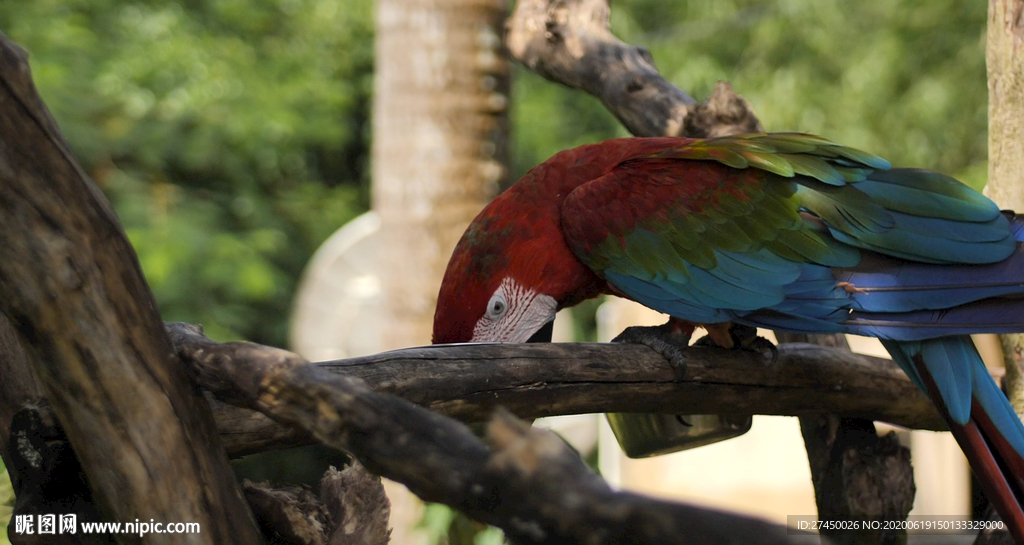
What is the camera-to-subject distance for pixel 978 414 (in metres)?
1.23

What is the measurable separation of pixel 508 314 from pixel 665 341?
25 centimetres

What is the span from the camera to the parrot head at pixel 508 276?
4.49ft

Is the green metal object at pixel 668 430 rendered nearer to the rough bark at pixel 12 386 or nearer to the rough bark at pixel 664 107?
the rough bark at pixel 664 107

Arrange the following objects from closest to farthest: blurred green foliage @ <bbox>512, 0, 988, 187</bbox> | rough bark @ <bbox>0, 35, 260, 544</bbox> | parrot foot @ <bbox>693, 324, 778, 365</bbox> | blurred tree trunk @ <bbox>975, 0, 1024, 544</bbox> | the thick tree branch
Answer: rough bark @ <bbox>0, 35, 260, 544</bbox>
parrot foot @ <bbox>693, 324, 778, 365</bbox>
blurred tree trunk @ <bbox>975, 0, 1024, 544</bbox>
the thick tree branch
blurred green foliage @ <bbox>512, 0, 988, 187</bbox>

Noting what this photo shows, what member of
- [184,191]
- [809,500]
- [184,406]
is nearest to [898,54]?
[809,500]

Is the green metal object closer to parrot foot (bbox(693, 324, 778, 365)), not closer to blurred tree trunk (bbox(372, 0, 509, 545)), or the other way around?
parrot foot (bbox(693, 324, 778, 365))

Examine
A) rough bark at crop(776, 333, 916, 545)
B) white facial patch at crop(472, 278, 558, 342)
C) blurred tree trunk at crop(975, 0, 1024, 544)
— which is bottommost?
rough bark at crop(776, 333, 916, 545)

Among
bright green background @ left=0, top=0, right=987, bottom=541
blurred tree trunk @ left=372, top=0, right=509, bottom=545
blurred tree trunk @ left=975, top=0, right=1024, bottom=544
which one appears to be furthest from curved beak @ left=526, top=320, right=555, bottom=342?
bright green background @ left=0, top=0, right=987, bottom=541

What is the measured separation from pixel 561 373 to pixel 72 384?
589 mm

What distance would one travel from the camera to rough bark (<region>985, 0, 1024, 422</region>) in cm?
154

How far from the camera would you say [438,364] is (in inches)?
41.3

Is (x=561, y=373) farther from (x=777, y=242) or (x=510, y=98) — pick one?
(x=510, y=98)

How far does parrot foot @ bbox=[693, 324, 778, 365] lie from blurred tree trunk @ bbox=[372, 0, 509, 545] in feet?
3.99

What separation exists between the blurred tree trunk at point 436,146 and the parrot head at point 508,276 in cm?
110
